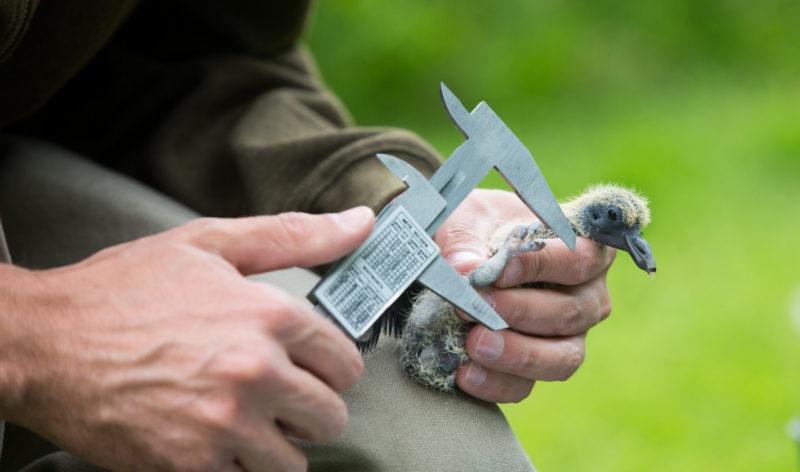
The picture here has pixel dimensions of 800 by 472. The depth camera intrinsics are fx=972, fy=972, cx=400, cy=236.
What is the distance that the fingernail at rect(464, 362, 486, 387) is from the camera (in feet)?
3.61

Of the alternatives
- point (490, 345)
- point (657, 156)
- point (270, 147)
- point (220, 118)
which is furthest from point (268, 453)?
point (657, 156)

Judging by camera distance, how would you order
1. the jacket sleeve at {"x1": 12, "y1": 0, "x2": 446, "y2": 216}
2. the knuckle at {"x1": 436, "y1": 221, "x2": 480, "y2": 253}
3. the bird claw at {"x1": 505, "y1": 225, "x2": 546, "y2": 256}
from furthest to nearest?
the jacket sleeve at {"x1": 12, "y1": 0, "x2": 446, "y2": 216} < the knuckle at {"x1": 436, "y1": 221, "x2": 480, "y2": 253} < the bird claw at {"x1": 505, "y1": 225, "x2": 546, "y2": 256}

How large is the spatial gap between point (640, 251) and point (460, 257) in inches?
8.0

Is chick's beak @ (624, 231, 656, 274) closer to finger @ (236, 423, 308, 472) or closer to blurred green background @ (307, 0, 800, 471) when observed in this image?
finger @ (236, 423, 308, 472)

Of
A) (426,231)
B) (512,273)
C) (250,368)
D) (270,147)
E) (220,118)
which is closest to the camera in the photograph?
(250,368)

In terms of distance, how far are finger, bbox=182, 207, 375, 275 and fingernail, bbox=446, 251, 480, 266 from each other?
8.8 inches

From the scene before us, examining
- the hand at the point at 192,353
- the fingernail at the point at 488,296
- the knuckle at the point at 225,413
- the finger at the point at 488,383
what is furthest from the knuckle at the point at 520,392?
the knuckle at the point at 225,413

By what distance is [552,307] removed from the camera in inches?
43.6

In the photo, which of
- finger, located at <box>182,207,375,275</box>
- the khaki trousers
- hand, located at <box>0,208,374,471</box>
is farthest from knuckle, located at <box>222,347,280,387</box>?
the khaki trousers

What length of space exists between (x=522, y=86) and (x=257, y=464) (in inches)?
132

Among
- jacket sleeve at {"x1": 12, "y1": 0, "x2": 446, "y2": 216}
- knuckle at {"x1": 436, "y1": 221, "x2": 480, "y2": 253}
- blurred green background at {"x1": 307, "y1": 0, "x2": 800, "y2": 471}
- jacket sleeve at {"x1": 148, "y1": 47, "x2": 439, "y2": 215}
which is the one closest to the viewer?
knuckle at {"x1": 436, "y1": 221, "x2": 480, "y2": 253}

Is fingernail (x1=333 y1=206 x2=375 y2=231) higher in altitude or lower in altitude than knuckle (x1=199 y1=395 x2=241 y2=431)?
higher

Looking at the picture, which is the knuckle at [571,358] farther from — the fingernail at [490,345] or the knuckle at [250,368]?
the knuckle at [250,368]

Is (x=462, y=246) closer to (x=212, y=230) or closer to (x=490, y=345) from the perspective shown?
(x=490, y=345)
